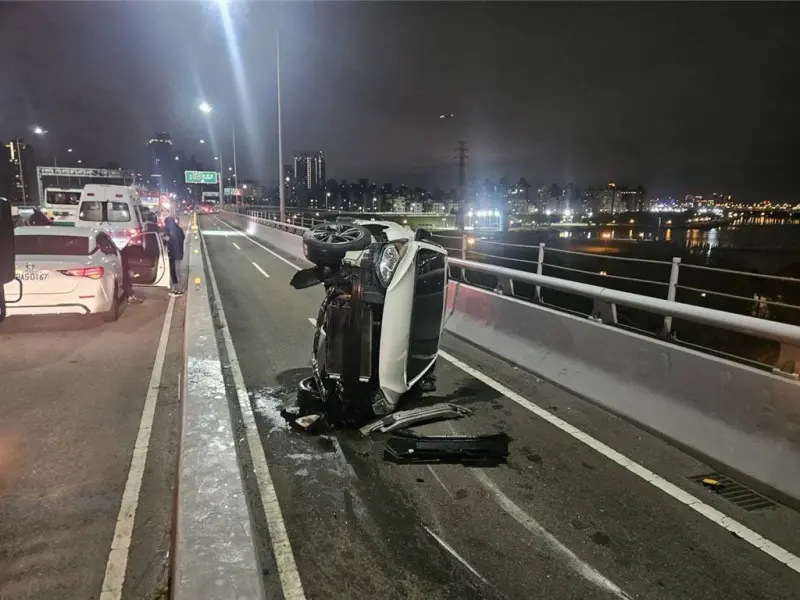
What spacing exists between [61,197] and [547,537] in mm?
37355

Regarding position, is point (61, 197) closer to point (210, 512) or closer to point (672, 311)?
point (210, 512)

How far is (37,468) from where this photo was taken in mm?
4379

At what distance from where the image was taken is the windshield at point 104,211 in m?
18.5

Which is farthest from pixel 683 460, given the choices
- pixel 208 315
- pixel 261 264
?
pixel 261 264

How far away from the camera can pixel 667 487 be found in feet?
13.6

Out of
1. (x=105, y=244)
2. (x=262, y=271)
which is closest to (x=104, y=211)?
(x=262, y=271)

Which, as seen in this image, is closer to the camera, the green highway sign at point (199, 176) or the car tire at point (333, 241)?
the car tire at point (333, 241)

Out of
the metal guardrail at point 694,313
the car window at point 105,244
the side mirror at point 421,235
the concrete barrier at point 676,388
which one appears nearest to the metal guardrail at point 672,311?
the metal guardrail at point 694,313

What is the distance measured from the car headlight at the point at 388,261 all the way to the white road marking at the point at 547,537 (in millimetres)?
1823

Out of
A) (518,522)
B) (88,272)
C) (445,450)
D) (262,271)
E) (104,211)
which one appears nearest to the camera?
(518,522)

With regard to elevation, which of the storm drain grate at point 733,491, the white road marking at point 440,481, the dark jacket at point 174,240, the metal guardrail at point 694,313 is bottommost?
the white road marking at point 440,481

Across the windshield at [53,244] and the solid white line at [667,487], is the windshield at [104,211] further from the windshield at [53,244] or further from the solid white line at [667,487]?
the solid white line at [667,487]

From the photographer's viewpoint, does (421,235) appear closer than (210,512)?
No

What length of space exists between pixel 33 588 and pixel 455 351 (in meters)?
5.92
